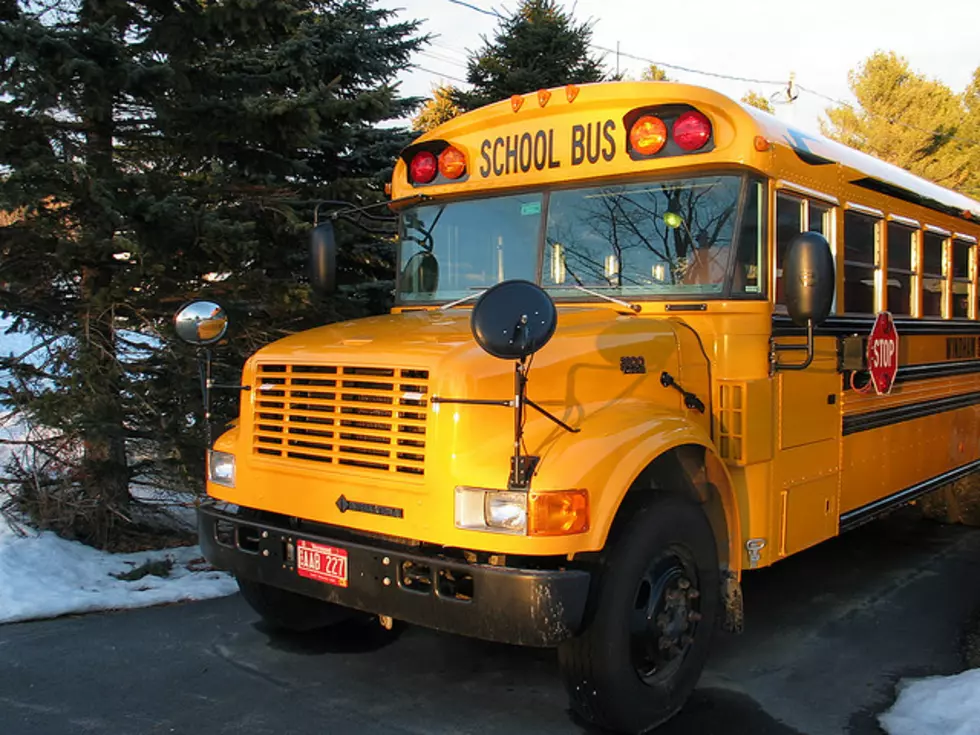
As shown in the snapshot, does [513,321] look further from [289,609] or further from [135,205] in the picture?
[135,205]

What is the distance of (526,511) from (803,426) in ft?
6.34

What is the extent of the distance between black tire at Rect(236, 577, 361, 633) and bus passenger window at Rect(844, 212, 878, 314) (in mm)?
3168

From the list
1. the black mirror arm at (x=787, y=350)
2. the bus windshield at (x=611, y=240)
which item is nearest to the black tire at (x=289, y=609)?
the bus windshield at (x=611, y=240)

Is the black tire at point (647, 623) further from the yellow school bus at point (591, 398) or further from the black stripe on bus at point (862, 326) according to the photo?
the black stripe on bus at point (862, 326)

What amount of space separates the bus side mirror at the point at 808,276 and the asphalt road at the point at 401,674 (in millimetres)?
1670

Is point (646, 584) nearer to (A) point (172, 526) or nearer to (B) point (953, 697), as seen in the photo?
(B) point (953, 697)

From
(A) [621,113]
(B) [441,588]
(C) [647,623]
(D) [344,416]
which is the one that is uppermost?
(A) [621,113]

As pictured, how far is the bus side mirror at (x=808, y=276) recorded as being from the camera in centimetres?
332

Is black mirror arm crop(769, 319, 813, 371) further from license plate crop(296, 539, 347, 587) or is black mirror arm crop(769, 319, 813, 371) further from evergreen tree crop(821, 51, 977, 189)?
evergreen tree crop(821, 51, 977, 189)

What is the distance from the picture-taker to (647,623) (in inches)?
124

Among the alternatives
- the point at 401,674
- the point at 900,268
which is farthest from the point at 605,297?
the point at 900,268

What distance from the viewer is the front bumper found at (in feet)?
9.04

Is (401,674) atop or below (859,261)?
below

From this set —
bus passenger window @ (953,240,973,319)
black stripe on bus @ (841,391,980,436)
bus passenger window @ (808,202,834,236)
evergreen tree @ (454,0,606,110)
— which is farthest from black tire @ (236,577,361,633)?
evergreen tree @ (454,0,606,110)
